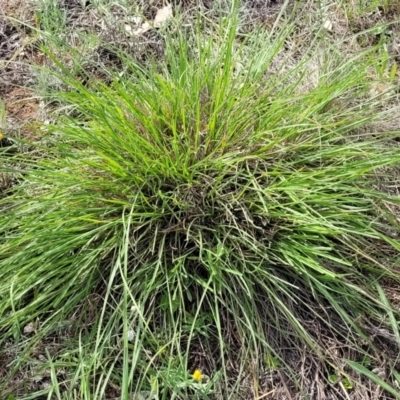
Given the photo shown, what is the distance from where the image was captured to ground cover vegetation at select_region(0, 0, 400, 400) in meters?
1.62

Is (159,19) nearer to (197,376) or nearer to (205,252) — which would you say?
(205,252)

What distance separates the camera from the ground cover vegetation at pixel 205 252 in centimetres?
162

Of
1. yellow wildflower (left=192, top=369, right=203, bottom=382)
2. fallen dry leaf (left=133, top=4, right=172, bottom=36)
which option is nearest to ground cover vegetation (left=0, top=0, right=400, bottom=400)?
yellow wildflower (left=192, top=369, right=203, bottom=382)

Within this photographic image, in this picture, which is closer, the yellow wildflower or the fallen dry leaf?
the yellow wildflower

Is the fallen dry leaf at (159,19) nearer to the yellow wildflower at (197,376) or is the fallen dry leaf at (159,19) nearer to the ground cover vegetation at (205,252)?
the ground cover vegetation at (205,252)

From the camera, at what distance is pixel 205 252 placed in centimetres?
169

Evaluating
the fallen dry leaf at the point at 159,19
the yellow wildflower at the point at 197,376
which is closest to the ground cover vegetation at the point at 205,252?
the yellow wildflower at the point at 197,376

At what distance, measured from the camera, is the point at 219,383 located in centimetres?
163

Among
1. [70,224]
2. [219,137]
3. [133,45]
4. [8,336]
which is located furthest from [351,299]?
[133,45]

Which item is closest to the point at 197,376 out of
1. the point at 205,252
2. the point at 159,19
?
the point at 205,252

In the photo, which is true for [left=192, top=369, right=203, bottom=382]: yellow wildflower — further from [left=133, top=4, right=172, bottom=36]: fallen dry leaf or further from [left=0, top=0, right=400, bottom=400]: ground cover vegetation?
[left=133, top=4, right=172, bottom=36]: fallen dry leaf

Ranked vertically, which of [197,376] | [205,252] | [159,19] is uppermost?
[159,19]

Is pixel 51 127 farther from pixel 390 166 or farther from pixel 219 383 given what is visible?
pixel 390 166

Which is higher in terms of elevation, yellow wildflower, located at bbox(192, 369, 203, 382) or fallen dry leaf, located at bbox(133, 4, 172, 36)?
fallen dry leaf, located at bbox(133, 4, 172, 36)
